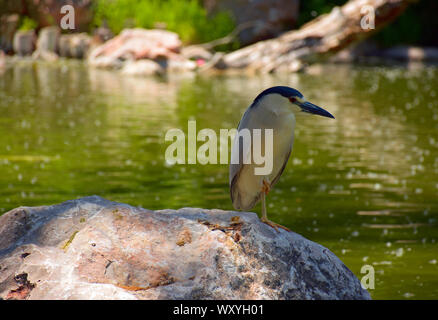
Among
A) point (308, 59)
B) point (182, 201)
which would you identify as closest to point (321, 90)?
point (308, 59)

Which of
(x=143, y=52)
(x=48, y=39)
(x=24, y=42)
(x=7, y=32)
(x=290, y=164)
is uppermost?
(x=7, y=32)

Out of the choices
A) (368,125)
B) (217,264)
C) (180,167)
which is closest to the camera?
(217,264)

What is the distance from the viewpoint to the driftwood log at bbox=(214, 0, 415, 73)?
74.1ft

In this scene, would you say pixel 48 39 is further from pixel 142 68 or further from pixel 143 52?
pixel 142 68

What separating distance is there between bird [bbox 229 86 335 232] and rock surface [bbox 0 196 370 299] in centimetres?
30

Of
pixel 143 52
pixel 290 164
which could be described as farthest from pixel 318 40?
pixel 290 164

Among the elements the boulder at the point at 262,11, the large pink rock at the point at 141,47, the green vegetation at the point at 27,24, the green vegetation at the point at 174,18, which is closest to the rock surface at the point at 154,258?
the large pink rock at the point at 141,47

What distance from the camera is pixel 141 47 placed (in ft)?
90.8

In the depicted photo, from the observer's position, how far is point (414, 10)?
121 ft

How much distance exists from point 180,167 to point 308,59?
48.3 feet

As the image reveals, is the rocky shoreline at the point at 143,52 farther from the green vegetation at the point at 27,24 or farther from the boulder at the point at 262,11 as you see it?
the boulder at the point at 262,11

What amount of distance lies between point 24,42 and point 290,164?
23.9m

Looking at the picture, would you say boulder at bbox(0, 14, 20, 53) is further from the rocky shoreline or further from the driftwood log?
the driftwood log
